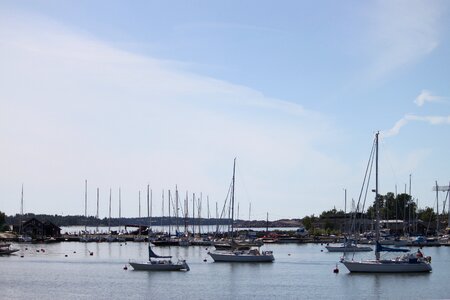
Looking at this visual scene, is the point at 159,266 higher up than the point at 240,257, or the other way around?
the point at 240,257

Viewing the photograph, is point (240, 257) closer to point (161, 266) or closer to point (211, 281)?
point (161, 266)

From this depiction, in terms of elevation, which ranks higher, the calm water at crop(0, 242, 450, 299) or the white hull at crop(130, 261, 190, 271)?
the white hull at crop(130, 261, 190, 271)

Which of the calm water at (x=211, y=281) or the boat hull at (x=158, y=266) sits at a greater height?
the boat hull at (x=158, y=266)

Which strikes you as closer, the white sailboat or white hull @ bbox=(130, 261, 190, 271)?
white hull @ bbox=(130, 261, 190, 271)

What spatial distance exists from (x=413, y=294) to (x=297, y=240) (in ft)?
313

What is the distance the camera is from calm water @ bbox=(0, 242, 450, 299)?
62938mm

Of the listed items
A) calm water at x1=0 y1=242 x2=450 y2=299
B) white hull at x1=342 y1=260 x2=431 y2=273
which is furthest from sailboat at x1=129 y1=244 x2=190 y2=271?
white hull at x1=342 y1=260 x2=431 y2=273

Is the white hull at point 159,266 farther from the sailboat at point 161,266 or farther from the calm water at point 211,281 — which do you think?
the calm water at point 211,281

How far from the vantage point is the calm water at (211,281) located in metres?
62.9

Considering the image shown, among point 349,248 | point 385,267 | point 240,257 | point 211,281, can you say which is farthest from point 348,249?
point 211,281

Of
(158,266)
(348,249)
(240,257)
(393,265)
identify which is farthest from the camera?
(348,249)

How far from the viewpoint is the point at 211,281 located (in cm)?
7312

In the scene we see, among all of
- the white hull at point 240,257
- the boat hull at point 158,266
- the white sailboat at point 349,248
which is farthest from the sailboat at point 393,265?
the white sailboat at point 349,248

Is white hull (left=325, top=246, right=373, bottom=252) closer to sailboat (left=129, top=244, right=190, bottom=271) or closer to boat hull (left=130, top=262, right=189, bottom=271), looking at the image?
sailboat (left=129, top=244, right=190, bottom=271)
